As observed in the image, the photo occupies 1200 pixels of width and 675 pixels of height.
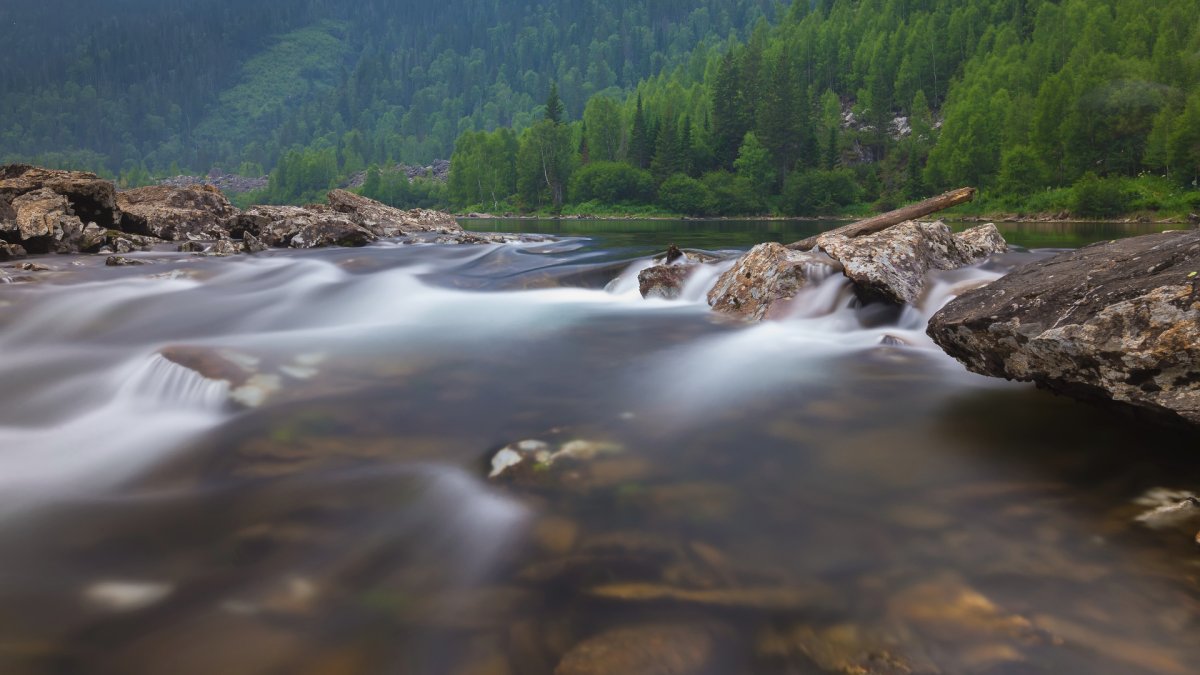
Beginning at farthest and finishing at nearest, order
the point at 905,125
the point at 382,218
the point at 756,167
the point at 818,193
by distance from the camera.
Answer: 1. the point at 905,125
2. the point at 756,167
3. the point at 818,193
4. the point at 382,218

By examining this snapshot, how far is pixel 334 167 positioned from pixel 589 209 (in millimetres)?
127920

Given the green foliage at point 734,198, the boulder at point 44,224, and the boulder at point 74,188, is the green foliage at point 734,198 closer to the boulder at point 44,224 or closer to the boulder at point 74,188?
the boulder at point 74,188

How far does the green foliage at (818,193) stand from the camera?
89.2 m

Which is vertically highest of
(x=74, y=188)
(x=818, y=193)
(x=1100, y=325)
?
(x=818, y=193)

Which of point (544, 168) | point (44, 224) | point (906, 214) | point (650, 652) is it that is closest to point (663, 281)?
point (906, 214)

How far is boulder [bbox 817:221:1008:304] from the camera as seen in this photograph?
25.8 ft

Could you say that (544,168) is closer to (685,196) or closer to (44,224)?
(685,196)

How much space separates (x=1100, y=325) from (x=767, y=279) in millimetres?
5174

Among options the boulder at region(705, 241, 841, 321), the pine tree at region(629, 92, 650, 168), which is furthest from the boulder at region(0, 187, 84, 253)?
the pine tree at region(629, 92, 650, 168)

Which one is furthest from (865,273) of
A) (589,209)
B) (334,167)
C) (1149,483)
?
(334,167)

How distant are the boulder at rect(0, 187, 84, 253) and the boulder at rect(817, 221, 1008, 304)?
17336 millimetres

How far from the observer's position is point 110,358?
6676mm

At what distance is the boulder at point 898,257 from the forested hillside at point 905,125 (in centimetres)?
4865

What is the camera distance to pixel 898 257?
8.57 meters
